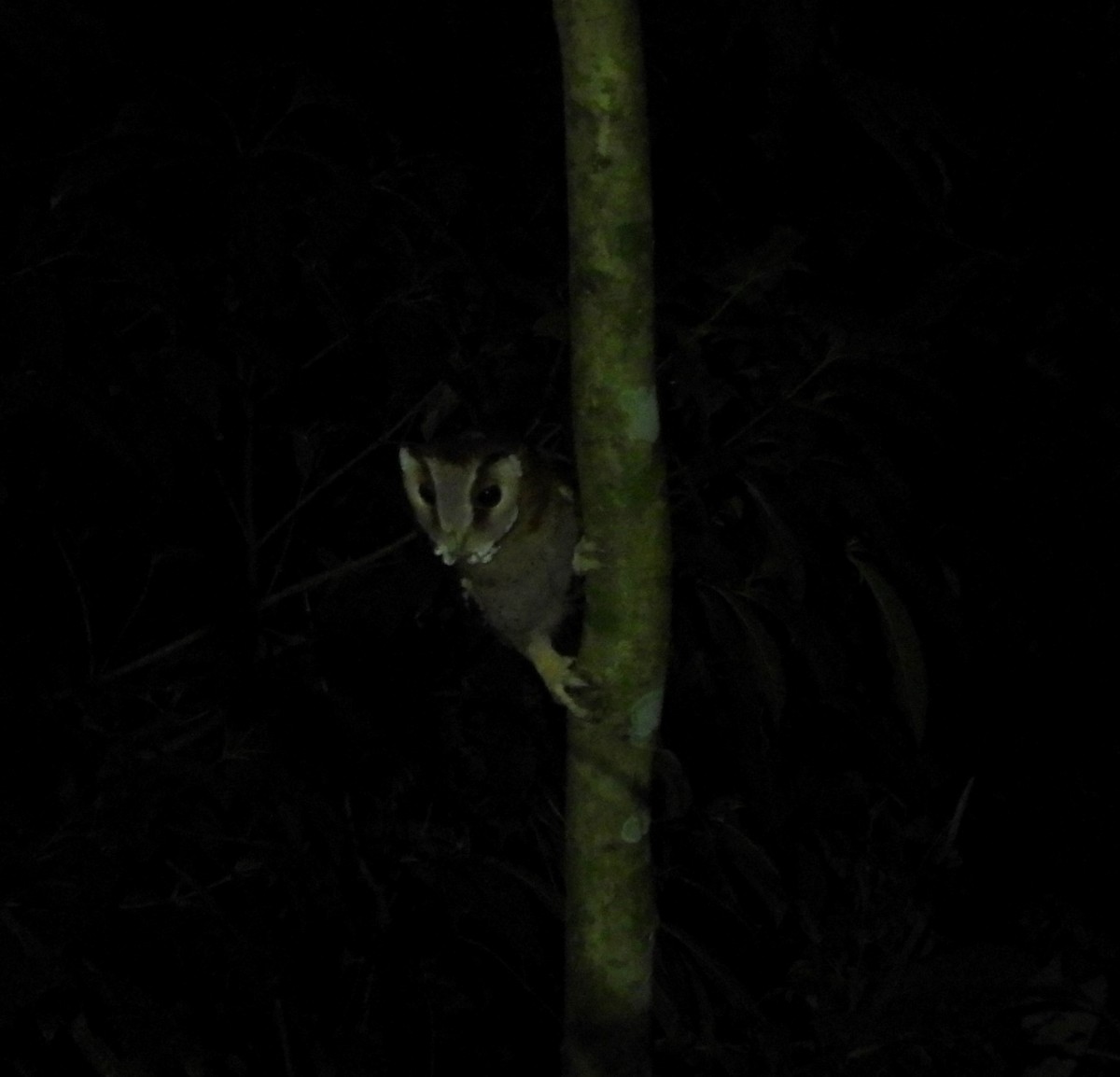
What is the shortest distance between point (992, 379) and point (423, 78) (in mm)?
1232

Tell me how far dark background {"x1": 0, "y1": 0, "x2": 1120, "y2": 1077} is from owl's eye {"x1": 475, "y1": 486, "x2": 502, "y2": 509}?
0.12 meters

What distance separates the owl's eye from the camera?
73.2 inches

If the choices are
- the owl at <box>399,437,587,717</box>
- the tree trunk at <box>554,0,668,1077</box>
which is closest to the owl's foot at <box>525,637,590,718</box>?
the owl at <box>399,437,587,717</box>

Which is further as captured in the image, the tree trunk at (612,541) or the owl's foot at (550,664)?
the owl's foot at (550,664)

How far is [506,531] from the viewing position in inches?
76.0

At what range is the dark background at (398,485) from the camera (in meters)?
1.77

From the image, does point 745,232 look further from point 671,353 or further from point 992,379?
point 992,379

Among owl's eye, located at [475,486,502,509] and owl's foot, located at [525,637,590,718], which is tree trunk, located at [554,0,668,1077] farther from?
owl's eye, located at [475,486,502,509]

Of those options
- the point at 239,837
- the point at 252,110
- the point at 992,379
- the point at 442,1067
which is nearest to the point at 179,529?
the point at 239,837

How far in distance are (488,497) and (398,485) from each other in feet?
1.08

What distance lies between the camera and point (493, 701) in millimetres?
2182

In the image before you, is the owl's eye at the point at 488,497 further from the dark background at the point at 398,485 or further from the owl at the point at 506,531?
A: the dark background at the point at 398,485

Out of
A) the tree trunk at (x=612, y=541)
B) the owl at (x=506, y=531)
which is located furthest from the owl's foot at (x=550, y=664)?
the tree trunk at (x=612, y=541)

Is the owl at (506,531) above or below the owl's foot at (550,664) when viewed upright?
above
